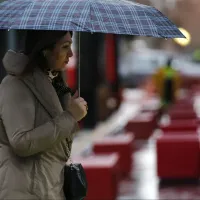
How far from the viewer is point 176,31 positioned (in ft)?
16.8

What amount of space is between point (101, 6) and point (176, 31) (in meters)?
0.59

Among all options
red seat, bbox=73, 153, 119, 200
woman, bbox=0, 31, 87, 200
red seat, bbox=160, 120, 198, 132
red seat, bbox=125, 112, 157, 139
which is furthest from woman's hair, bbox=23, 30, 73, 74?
red seat, bbox=125, 112, 157, 139

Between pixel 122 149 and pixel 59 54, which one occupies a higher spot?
pixel 59 54

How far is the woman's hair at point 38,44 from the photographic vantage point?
455 cm

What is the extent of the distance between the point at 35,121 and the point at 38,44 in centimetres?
43

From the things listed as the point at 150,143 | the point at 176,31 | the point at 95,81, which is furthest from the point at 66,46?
the point at 95,81

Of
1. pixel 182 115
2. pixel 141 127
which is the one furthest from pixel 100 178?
pixel 141 127

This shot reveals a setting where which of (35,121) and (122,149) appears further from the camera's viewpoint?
(122,149)

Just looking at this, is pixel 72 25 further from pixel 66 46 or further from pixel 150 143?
pixel 150 143

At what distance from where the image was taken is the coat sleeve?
4.37 metres

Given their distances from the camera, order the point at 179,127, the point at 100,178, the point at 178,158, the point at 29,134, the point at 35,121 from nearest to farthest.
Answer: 1. the point at 29,134
2. the point at 35,121
3. the point at 100,178
4. the point at 178,158
5. the point at 179,127

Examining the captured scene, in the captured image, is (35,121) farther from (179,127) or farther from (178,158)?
Result: (179,127)

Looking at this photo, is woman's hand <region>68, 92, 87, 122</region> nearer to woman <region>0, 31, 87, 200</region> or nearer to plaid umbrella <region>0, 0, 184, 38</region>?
woman <region>0, 31, 87, 200</region>

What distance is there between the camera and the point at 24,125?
438 cm
